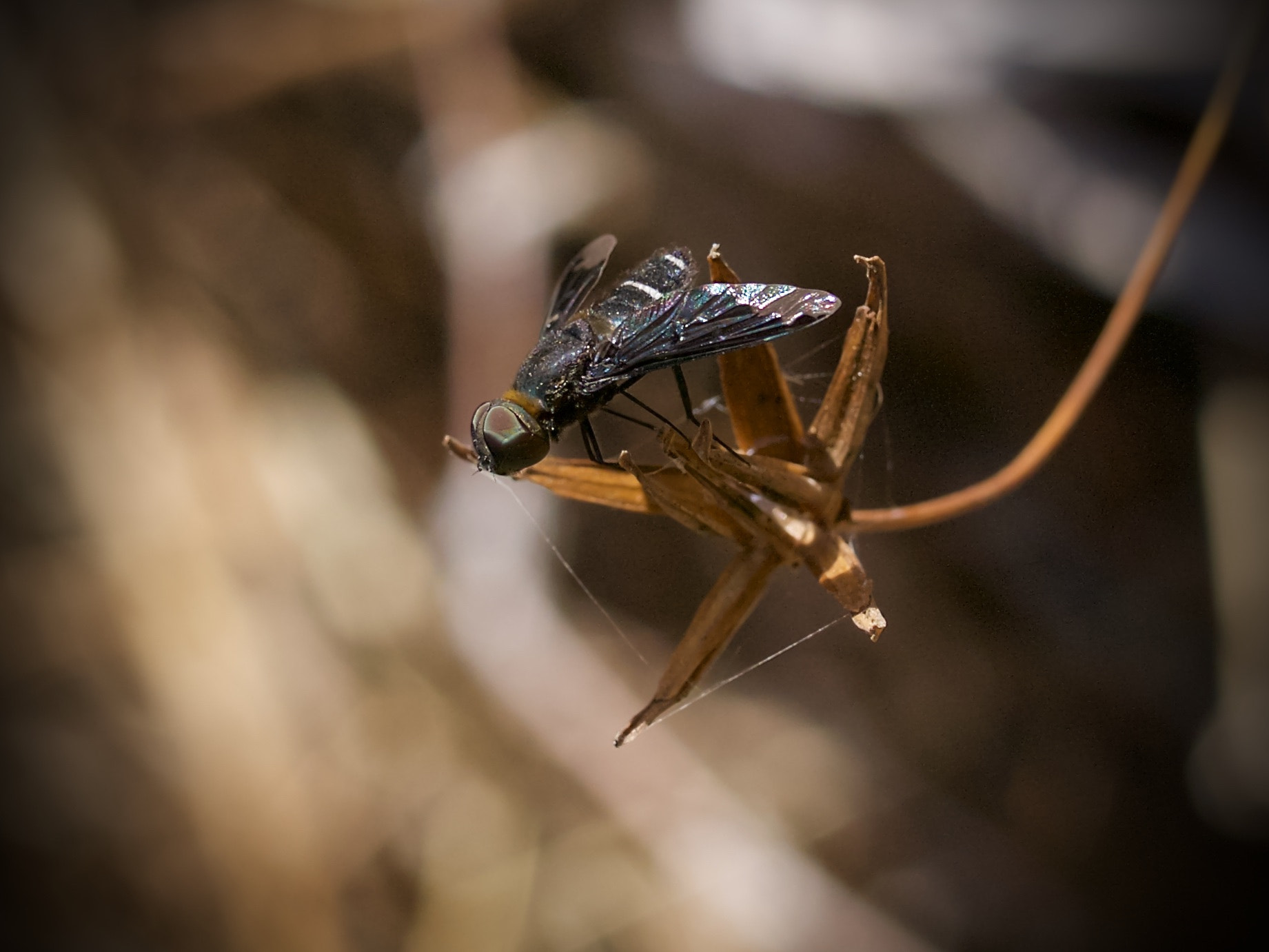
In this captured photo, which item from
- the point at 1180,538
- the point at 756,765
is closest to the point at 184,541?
the point at 756,765

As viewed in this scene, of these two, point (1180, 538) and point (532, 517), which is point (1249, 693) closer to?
point (1180, 538)

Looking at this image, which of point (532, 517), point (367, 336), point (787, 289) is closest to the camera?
point (787, 289)

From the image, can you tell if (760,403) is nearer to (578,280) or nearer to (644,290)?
(644,290)

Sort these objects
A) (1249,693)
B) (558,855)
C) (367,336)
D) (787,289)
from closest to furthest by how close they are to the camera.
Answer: (787,289) → (1249,693) → (558,855) → (367,336)

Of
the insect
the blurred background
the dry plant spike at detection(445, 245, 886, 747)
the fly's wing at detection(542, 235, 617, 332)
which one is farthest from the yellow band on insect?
the blurred background

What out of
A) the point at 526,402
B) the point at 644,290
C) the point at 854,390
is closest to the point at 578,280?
the point at 644,290

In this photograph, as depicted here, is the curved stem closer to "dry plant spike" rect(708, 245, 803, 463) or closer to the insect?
"dry plant spike" rect(708, 245, 803, 463)
